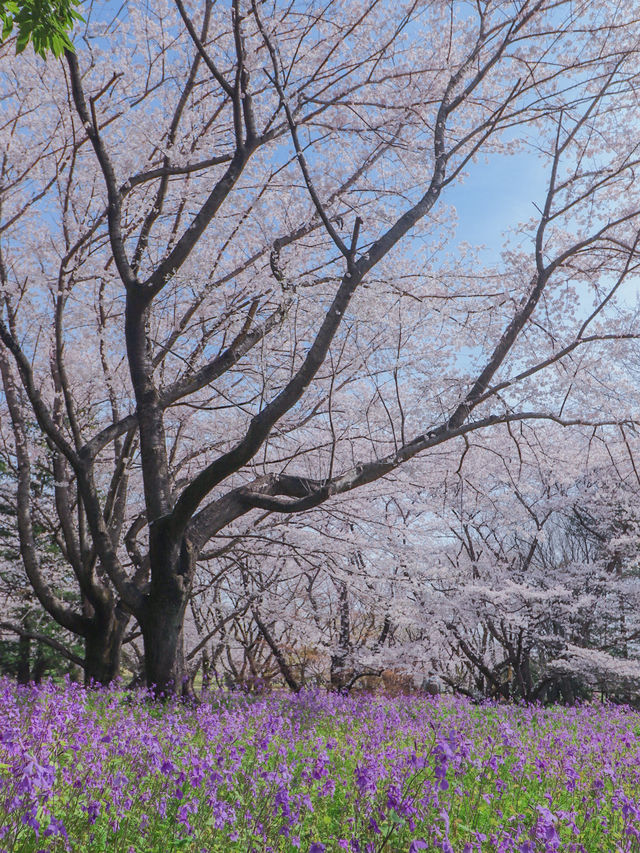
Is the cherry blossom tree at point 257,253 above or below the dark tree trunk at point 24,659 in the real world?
above

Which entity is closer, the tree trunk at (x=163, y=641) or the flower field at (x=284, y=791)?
the flower field at (x=284, y=791)

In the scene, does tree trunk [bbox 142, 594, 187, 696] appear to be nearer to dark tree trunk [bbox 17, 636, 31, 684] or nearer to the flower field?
the flower field

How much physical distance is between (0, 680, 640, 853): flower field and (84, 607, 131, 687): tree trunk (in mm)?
3974

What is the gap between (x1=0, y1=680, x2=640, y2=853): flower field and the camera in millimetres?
2686

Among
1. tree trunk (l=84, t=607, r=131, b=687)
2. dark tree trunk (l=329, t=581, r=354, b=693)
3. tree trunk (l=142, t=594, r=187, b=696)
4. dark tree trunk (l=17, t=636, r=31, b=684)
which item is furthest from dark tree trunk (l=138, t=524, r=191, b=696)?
dark tree trunk (l=17, t=636, r=31, b=684)

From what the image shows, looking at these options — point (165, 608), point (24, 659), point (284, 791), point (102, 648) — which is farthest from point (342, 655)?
point (284, 791)

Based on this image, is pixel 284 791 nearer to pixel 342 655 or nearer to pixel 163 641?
pixel 163 641

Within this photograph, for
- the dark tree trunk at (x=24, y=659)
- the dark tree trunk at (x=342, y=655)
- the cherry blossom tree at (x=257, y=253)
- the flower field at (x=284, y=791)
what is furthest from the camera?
the dark tree trunk at (x=24, y=659)

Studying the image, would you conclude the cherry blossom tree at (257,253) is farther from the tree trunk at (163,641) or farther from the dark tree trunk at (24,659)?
the dark tree trunk at (24,659)

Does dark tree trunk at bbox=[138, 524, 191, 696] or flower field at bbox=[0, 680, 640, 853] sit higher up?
dark tree trunk at bbox=[138, 524, 191, 696]

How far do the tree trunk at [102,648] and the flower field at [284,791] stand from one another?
3.97m

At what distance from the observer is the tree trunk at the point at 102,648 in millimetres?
10227

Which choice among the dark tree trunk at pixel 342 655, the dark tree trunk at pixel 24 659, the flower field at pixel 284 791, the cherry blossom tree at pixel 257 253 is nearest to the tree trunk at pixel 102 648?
the cherry blossom tree at pixel 257 253

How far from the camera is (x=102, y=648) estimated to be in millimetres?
10273
